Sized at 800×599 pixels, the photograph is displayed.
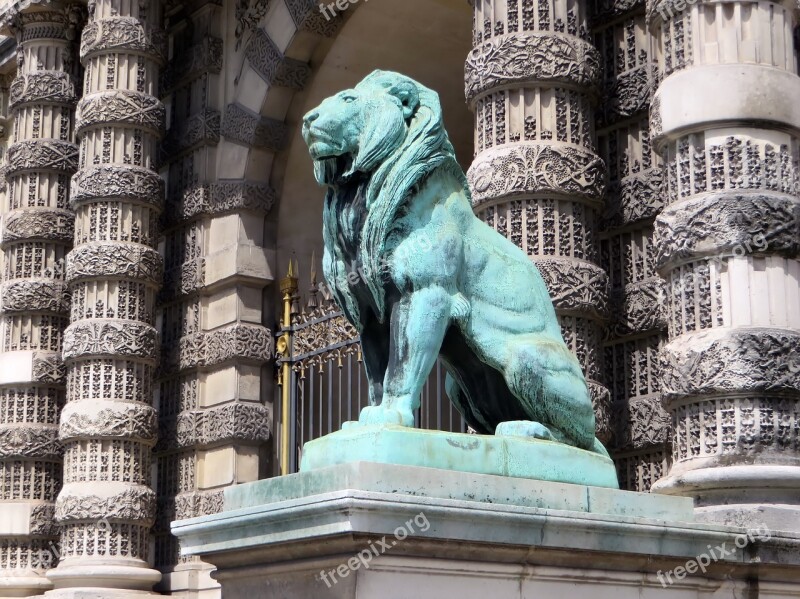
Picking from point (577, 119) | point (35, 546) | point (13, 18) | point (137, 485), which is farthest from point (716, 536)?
point (13, 18)

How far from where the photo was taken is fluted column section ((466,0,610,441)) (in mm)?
8852

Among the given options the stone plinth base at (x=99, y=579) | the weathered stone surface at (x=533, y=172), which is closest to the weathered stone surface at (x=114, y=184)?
the stone plinth base at (x=99, y=579)

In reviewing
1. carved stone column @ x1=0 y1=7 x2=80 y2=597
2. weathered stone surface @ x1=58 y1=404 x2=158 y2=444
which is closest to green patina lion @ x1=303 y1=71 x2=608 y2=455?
weathered stone surface @ x1=58 y1=404 x2=158 y2=444

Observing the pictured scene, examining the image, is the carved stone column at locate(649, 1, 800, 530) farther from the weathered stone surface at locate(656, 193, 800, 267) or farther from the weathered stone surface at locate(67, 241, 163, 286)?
the weathered stone surface at locate(67, 241, 163, 286)

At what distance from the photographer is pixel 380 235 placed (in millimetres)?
5285

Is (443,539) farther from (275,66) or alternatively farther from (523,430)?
(275,66)

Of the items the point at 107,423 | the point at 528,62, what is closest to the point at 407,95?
the point at 528,62

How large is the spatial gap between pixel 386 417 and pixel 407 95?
1359 millimetres

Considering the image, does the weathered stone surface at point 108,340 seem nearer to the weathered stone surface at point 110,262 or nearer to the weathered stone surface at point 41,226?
the weathered stone surface at point 110,262

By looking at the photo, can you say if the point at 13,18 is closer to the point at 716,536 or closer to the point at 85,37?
the point at 85,37

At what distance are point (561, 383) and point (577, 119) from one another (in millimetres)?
4189

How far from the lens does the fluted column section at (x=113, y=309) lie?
12742 millimetres

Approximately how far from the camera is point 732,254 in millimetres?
7555

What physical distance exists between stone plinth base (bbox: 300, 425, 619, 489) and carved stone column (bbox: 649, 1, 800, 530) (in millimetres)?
1888
